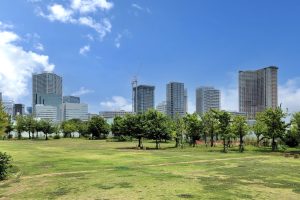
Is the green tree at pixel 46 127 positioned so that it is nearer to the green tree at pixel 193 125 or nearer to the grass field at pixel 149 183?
the green tree at pixel 193 125

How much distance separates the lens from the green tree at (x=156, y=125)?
6275cm

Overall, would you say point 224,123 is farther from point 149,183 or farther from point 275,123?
point 149,183

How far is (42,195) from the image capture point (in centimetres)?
1900

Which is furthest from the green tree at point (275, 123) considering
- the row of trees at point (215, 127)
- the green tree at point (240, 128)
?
the green tree at point (240, 128)

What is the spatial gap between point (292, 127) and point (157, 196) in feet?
150

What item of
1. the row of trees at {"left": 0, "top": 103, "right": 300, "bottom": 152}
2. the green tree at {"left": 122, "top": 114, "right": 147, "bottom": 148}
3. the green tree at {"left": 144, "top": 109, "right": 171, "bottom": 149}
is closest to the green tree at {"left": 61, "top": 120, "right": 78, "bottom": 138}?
the row of trees at {"left": 0, "top": 103, "right": 300, "bottom": 152}

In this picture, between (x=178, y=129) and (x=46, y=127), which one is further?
(x=46, y=127)

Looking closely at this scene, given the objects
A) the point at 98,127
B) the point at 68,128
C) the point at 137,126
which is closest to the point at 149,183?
the point at 137,126

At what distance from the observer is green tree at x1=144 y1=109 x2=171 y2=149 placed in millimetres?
62750

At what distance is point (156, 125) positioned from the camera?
63.2 m

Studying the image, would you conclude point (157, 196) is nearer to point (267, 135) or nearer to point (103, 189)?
point (103, 189)

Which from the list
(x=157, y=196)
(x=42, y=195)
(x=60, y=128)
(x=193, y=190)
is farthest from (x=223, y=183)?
(x=60, y=128)

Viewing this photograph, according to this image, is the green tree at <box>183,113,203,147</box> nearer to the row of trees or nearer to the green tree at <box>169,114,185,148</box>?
the row of trees

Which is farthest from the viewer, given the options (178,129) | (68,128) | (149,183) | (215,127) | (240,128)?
(68,128)
